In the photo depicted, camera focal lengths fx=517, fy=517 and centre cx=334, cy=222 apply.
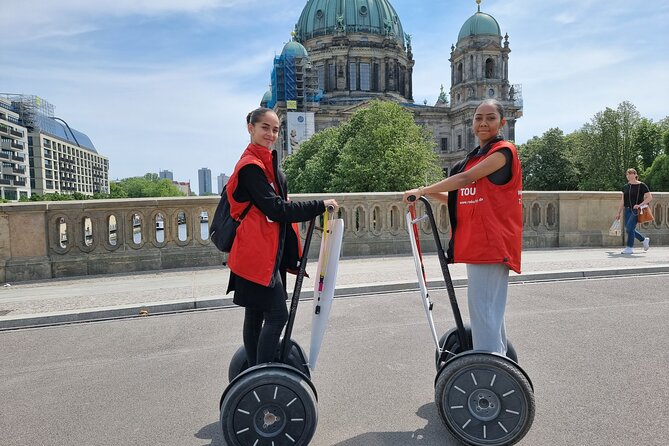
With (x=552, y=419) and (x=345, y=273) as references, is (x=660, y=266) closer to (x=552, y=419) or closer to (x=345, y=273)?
(x=345, y=273)

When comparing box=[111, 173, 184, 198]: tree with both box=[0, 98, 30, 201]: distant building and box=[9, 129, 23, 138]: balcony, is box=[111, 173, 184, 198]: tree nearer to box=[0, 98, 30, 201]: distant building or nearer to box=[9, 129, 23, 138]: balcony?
box=[0, 98, 30, 201]: distant building

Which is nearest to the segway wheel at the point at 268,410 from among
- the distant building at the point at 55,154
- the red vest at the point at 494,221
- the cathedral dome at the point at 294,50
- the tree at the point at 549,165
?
the red vest at the point at 494,221

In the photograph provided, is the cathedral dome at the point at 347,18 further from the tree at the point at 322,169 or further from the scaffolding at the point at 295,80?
the tree at the point at 322,169

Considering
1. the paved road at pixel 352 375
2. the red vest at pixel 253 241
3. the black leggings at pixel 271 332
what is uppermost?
the red vest at pixel 253 241

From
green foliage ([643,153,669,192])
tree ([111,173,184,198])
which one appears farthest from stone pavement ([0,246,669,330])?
tree ([111,173,184,198])

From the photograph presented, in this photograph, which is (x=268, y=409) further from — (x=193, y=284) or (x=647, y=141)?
(x=647, y=141)

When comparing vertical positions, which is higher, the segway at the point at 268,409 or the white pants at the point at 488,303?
the white pants at the point at 488,303

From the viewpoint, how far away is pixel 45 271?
29.3 feet

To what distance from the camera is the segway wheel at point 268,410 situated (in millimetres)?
2904

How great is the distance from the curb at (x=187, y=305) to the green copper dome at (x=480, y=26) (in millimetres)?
71052

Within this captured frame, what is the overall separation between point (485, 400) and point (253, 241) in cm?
163

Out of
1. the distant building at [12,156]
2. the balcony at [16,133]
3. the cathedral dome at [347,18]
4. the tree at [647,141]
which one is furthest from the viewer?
the balcony at [16,133]

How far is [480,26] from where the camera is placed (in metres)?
72.3

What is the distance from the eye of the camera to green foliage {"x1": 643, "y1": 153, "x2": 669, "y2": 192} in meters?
44.2
